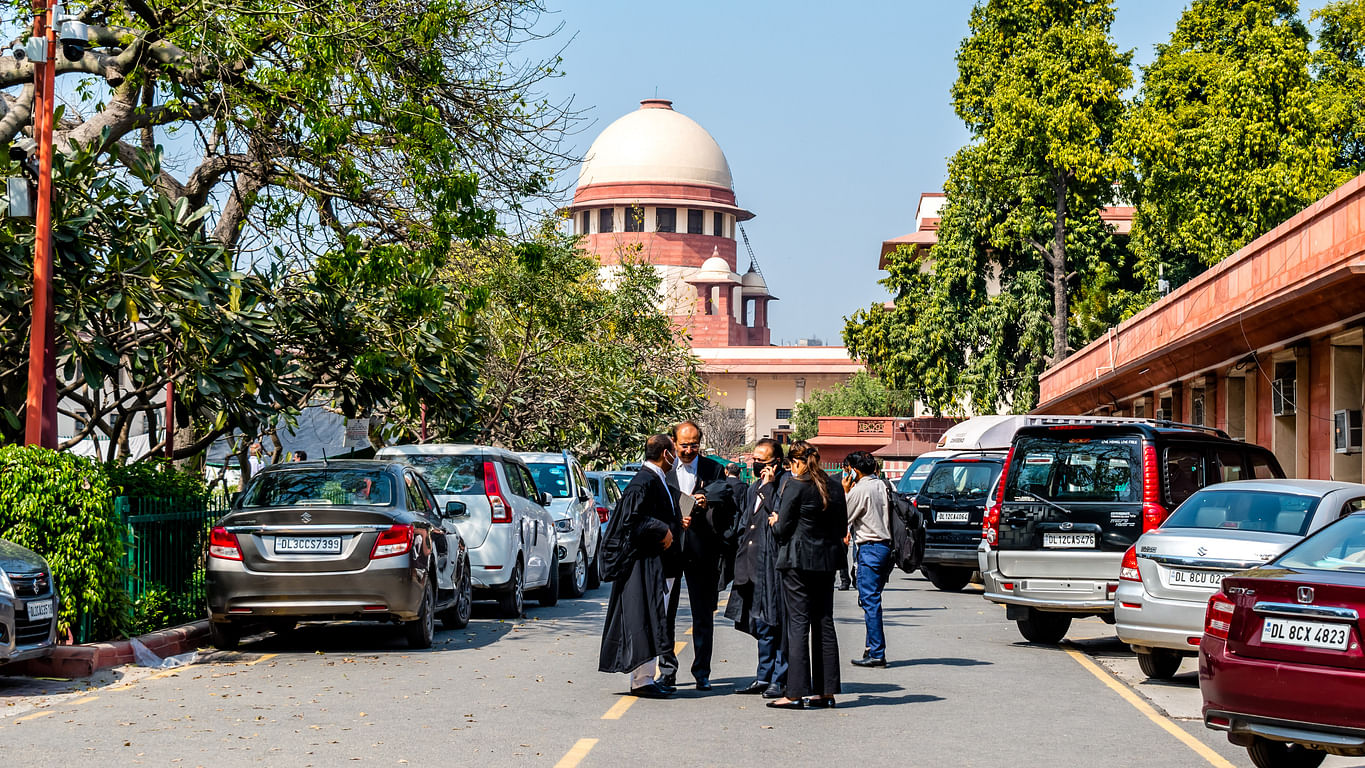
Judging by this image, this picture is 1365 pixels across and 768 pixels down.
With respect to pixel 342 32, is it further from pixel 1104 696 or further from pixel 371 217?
pixel 1104 696

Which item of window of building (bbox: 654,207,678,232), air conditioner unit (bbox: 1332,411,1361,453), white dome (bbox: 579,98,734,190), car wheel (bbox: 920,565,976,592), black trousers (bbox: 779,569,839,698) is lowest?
car wheel (bbox: 920,565,976,592)

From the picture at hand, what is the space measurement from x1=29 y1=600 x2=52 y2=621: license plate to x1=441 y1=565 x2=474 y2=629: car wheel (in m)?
Answer: 4.39

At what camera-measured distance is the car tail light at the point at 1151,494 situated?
13078 mm

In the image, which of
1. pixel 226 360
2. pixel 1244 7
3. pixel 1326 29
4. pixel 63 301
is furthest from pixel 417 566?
pixel 1326 29

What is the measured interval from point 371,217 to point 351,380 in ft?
9.19

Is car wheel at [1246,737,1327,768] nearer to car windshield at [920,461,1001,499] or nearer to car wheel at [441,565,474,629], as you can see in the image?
car wheel at [441,565,474,629]

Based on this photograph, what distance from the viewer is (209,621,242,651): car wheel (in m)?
12.9

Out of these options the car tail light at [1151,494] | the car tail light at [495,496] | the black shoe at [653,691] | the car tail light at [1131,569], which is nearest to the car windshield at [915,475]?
the car tail light at [495,496]

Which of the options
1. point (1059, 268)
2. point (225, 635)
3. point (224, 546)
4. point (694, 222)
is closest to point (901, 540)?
point (224, 546)

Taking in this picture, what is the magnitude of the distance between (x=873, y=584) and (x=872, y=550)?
1.00ft

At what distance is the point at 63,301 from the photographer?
14273mm

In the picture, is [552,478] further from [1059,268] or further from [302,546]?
[1059,268]

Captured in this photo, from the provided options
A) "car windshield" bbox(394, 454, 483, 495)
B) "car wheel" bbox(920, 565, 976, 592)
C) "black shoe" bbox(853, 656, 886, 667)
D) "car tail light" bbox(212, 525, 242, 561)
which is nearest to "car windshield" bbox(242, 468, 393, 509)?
"car tail light" bbox(212, 525, 242, 561)

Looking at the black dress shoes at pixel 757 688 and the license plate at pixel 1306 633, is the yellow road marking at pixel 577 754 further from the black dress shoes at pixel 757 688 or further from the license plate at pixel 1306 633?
the license plate at pixel 1306 633
